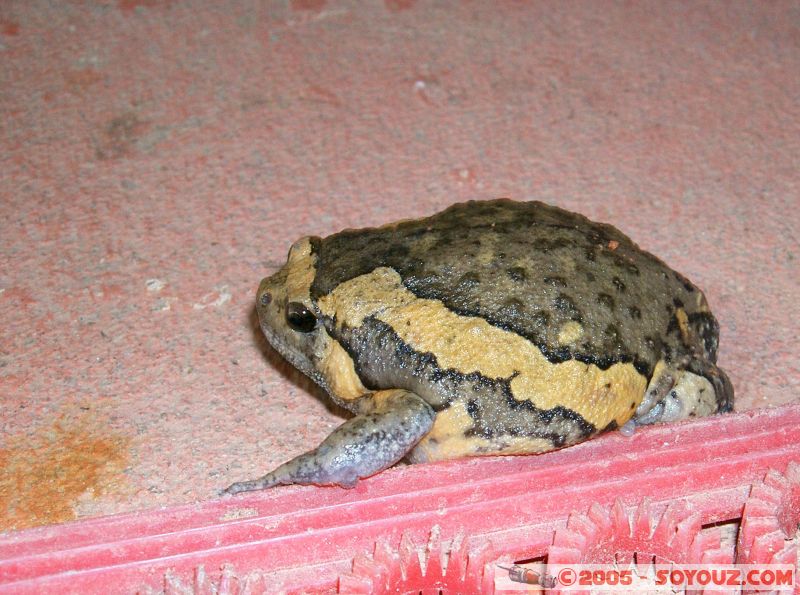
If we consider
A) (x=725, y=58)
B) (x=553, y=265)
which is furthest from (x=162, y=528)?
(x=725, y=58)

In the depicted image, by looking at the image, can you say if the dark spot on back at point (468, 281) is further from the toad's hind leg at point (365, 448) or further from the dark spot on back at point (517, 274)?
the toad's hind leg at point (365, 448)

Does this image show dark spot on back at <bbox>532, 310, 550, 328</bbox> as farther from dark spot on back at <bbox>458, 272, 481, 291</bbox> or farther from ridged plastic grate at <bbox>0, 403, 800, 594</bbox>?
ridged plastic grate at <bbox>0, 403, 800, 594</bbox>

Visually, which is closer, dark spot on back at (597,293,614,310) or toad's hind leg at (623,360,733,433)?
dark spot on back at (597,293,614,310)

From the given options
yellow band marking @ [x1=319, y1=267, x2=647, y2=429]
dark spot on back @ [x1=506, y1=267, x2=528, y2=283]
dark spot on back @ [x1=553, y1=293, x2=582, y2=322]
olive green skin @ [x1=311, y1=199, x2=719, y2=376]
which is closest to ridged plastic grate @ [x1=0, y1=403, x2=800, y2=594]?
yellow band marking @ [x1=319, y1=267, x2=647, y2=429]

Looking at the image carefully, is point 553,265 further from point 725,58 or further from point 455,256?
point 725,58

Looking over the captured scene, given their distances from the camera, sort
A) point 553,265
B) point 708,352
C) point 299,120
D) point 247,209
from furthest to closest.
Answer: point 299,120, point 247,209, point 708,352, point 553,265

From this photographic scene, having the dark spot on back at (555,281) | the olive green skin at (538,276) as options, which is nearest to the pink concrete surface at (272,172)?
the olive green skin at (538,276)
